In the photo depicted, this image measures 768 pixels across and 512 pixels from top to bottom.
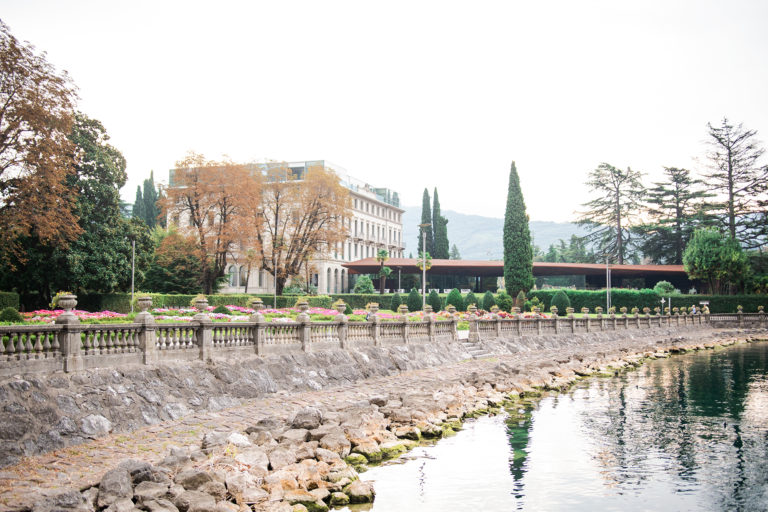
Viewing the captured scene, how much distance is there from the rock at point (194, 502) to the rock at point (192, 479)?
1.19 ft

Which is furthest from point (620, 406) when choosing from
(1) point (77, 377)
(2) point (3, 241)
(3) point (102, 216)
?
(3) point (102, 216)

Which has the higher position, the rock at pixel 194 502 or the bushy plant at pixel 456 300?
the bushy plant at pixel 456 300

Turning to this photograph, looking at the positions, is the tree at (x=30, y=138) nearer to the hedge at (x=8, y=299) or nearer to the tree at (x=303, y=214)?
the hedge at (x=8, y=299)

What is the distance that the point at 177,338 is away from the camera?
53.6ft

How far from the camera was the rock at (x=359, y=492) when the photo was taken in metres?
11.0

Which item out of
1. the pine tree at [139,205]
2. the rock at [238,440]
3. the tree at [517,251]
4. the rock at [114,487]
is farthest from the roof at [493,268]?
the rock at [114,487]

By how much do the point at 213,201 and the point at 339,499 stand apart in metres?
42.1

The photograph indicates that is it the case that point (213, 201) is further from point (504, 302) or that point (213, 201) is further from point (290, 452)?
point (290, 452)

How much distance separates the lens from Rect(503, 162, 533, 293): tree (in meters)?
60.5

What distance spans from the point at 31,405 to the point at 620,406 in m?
18.0

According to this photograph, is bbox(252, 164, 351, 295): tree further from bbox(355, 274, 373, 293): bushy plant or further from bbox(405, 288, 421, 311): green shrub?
bbox(405, 288, 421, 311): green shrub

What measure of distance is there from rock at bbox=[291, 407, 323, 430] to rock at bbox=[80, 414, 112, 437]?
12.9 ft

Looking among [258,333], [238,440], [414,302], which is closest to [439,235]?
[414,302]

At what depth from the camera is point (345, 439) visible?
541 inches
